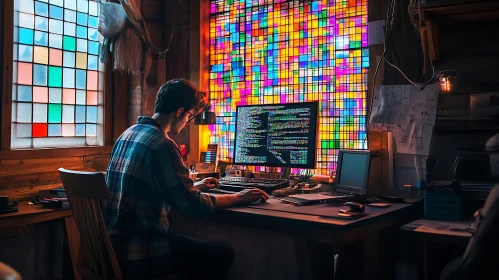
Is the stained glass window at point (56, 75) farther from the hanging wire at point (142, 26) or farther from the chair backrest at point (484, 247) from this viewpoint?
the chair backrest at point (484, 247)

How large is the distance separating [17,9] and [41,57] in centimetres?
33

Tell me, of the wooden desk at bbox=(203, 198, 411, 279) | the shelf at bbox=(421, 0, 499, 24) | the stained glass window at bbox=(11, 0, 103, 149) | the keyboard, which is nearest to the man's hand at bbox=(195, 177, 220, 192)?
the keyboard

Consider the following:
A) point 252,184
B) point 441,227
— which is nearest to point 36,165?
point 252,184

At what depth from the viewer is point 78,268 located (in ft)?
6.89

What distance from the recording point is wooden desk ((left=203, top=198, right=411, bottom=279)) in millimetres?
1851

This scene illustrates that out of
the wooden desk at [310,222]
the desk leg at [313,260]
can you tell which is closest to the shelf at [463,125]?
the wooden desk at [310,222]

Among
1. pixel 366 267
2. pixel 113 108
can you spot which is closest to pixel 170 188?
pixel 366 267

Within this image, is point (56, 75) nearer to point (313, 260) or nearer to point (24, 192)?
point (24, 192)

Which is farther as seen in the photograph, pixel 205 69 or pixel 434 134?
pixel 205 69

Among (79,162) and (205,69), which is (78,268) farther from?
(205,69)

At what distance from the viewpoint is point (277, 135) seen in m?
2.79

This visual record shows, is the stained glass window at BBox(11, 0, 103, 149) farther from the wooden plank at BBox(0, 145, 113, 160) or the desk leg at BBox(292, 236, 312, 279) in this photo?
the desk leg at BBox(292, 236, 312, 279)

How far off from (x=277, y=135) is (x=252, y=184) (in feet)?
1.18

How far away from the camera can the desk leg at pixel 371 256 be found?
255 cm
